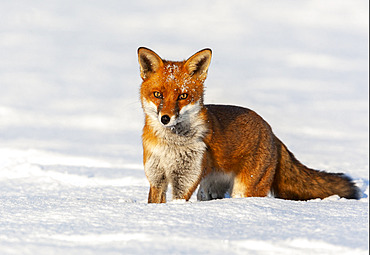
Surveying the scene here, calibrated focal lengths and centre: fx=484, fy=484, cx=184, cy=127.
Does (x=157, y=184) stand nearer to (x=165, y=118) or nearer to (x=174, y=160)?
(x=174, y=160)

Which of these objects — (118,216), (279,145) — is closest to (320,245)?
(118,216)

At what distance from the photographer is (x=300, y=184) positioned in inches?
233

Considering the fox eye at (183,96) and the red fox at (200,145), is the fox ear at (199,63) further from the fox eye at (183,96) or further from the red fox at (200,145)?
the fox eye at (183,96)

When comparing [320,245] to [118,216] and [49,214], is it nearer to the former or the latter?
[118,216]

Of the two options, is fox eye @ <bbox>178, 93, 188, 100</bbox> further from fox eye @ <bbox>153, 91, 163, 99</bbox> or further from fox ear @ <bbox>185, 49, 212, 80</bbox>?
fox ear @ <bbox>185, 49, 212, 80</bbox>

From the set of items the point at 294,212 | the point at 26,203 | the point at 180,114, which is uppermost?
the point at 180,114

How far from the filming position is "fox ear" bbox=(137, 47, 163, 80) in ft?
16.7

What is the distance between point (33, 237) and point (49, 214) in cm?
67

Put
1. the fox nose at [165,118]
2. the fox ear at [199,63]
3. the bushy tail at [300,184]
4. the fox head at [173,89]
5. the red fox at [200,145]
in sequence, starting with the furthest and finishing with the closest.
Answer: the bushy tail at [300,184] < the fox ear at [199,63] < the red fox at [200,145] < the fox head at [173,89] < the fox nose at [165,118]

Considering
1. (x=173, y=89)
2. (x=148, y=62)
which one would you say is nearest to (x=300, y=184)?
(x=173, y=89)

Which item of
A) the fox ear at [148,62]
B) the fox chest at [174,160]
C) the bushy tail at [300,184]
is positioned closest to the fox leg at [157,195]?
the fox chest at [174,160]

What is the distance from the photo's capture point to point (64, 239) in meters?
3.22

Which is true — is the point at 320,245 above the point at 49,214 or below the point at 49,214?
above

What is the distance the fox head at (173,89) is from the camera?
15.7 ft
